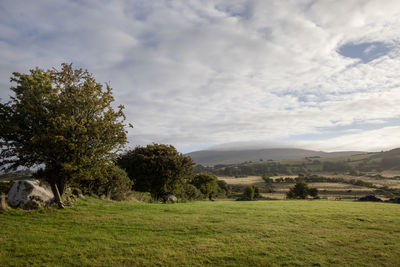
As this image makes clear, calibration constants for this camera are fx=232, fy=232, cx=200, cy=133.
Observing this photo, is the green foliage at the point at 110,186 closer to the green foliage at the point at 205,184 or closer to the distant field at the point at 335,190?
the green foliage at the point at 205,184

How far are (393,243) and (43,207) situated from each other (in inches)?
708

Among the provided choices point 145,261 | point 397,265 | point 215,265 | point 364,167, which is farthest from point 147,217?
point 364,167

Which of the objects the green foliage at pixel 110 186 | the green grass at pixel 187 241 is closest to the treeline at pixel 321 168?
the green foliage at pixel 110 186

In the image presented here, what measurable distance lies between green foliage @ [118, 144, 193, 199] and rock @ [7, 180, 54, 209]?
19258mm

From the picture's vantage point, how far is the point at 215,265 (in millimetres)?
7246

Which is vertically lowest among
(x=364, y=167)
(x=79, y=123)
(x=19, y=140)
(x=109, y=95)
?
(x=364, y=167)

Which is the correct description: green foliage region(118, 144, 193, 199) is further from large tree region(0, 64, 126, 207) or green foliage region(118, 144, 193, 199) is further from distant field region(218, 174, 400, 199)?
distant field region(218, 174, 400, 199)

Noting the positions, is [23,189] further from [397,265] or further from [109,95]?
[397,265]

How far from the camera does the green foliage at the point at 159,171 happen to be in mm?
34094

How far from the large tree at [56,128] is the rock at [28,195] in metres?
0.66

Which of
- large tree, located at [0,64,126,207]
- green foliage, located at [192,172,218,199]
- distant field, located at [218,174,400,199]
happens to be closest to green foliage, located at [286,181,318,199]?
distant field, located at [218,174,400,199]

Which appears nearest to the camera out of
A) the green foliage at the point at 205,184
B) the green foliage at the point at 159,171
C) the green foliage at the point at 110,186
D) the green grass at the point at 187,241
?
the green grass at the point at 187,241

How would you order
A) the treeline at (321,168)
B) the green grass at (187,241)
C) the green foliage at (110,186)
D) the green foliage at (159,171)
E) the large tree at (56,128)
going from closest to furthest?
the green grass at (187,241), the large tree at (56,128), the green foliage at (110,186), the green foliage at (159,171), the treeline at (321,168)

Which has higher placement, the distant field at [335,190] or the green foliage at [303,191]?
the green foliage at [303,191]
